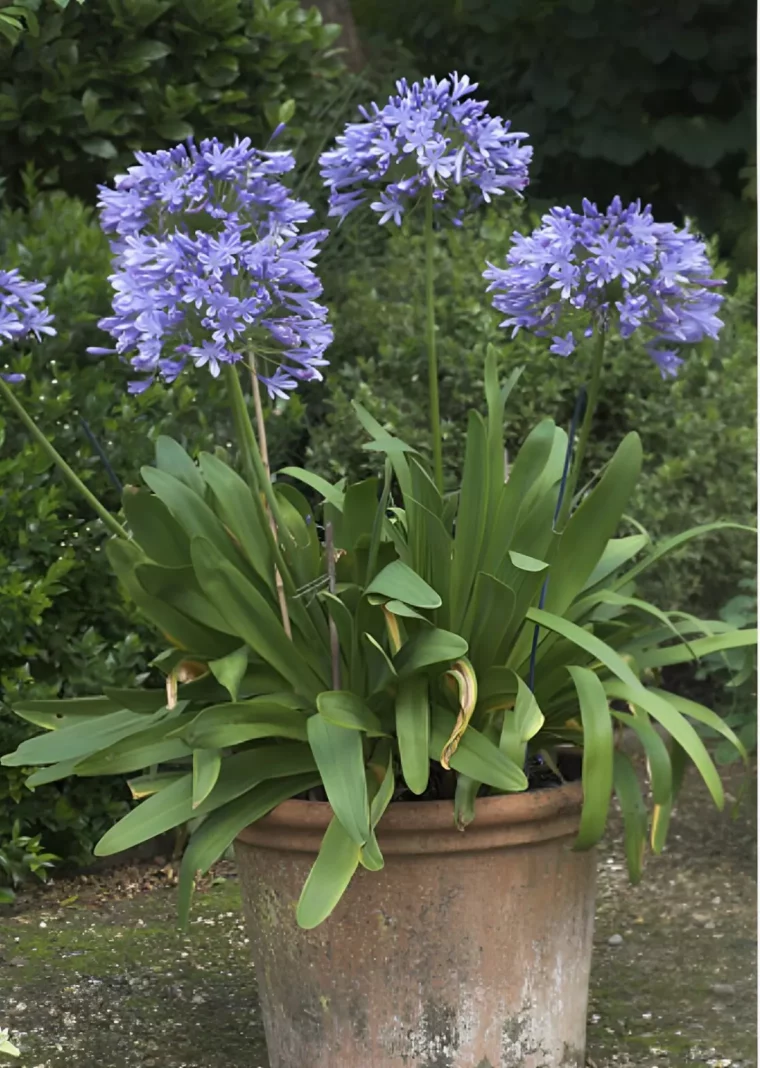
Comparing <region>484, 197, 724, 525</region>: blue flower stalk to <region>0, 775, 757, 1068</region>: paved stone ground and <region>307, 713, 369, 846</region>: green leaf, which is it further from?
<region>0, 775, 757, 1068</region>: paved stone ground

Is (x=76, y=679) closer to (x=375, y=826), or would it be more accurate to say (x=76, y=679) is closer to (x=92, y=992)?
(x=92, y=992)

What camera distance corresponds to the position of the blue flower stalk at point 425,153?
6.79ft

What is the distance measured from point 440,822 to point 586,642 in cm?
34

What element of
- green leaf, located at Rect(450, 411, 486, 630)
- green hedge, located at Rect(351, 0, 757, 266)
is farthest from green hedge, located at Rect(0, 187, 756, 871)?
green leaf, located at Rect(450, 411, 486, 630)

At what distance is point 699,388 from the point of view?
14.2 ft

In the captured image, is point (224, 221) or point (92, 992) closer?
point (224, 221)

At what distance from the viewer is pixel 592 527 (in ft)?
7.36

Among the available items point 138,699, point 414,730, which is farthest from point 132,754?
point 414,730

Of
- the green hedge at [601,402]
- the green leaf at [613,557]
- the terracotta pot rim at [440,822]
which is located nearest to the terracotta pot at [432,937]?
the terracotta pot rim at [440,822]

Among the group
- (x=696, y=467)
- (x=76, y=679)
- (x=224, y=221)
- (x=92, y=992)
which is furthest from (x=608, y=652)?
(x=696, y=467)

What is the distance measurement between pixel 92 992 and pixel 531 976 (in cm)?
103

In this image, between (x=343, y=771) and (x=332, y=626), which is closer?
(x=343, y=771)

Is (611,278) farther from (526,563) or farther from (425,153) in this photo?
(526,563)

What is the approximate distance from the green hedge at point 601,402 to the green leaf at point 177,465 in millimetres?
1544
